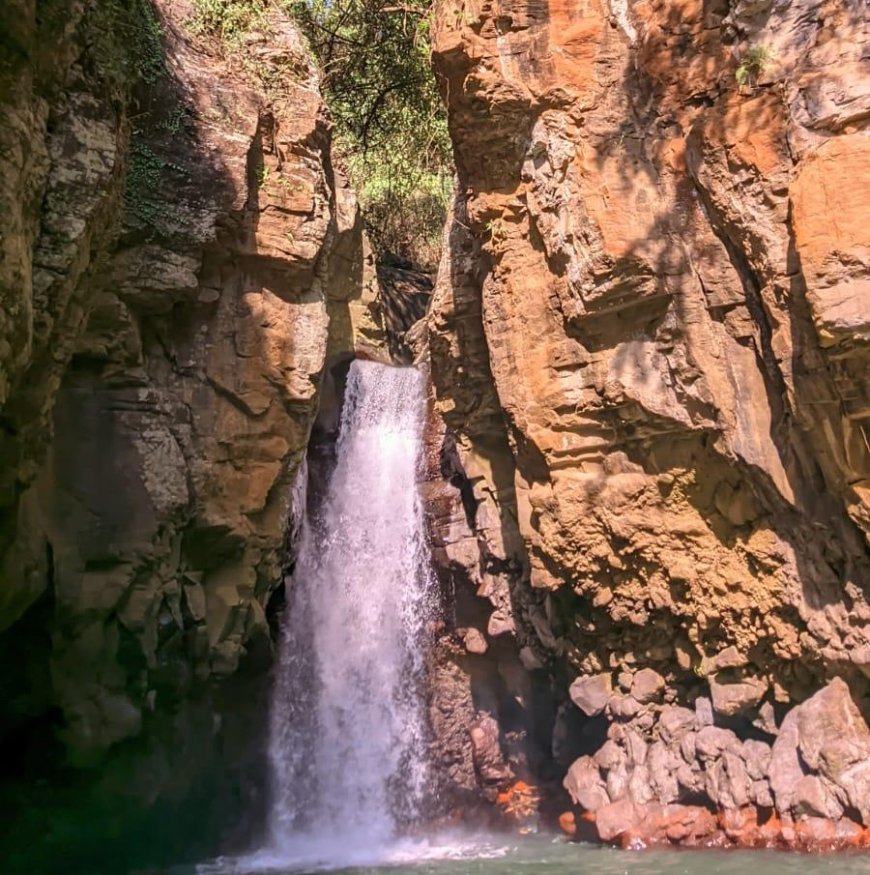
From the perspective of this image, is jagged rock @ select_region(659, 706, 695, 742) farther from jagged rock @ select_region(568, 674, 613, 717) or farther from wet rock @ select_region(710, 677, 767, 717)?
jagged rock @ select_region(568, 674, 613, 717)

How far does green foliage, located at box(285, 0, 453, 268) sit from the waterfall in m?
5.31

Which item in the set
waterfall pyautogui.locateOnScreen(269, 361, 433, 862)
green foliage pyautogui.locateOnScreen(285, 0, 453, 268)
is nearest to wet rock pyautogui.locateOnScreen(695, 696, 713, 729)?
waterfall pyautogui.locateOnScreen(269, 361, 433, 862)

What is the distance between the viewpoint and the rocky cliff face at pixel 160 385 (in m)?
6.65

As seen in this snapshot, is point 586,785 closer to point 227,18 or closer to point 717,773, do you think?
point 717,773

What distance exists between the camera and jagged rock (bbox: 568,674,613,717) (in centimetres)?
999

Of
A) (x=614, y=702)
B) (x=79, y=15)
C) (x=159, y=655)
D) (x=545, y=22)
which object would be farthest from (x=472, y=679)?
(x=79, y=15)

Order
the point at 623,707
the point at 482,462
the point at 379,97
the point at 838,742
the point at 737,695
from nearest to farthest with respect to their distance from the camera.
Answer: the point at 838,742, the point at 737,695, the point at 623,707, the point at 482,462, the point at 379,97

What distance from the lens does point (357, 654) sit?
11688 millimetres

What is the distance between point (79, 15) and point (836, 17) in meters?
5.79

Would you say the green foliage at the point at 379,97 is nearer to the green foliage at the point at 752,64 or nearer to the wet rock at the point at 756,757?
the green foliage at the point at 752,64

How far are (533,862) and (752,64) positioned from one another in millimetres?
7691

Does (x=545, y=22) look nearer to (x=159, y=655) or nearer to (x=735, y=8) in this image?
(x=735, y=8)

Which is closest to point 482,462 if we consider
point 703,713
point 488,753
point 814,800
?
point 488,753

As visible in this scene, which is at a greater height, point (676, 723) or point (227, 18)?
point (227, 18)
